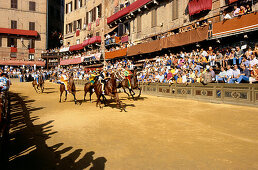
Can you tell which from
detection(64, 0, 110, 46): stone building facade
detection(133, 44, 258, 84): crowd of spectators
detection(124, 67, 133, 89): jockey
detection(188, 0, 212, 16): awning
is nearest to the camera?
detection(133, 44, 258, 84): crowd of spectators

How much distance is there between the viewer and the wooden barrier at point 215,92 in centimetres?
998

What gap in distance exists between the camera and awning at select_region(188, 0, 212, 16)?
17.6m

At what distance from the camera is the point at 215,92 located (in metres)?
11.8

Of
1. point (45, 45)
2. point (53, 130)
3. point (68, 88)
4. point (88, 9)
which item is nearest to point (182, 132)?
point (53, 130)

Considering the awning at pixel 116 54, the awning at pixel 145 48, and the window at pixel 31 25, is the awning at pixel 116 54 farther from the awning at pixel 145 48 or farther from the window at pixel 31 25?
the window at pixel 31 25

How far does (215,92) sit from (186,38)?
26.5ft

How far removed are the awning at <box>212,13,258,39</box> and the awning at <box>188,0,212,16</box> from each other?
3.39 meters

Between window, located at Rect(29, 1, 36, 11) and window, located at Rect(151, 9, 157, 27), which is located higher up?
window, located at Rect(29, 1, 36, 11)

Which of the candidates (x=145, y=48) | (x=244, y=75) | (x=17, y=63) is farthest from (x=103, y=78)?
(x=17, y=63)

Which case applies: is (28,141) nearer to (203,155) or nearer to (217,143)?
(203,155)

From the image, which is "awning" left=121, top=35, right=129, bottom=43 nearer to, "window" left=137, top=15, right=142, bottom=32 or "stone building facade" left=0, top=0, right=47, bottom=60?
"window" left=137, top=15, right=142, bottom=32

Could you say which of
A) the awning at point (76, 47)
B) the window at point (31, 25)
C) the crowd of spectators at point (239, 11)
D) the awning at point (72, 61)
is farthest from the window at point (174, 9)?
the window at point (31, 25)

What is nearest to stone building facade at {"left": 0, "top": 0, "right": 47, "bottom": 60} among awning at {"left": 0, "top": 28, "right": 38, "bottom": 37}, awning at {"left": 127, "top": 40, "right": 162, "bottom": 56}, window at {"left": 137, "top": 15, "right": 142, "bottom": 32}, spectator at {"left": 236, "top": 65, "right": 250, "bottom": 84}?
awning at {"left": 0, "top": 28, "right": 38, "bottom": 37}

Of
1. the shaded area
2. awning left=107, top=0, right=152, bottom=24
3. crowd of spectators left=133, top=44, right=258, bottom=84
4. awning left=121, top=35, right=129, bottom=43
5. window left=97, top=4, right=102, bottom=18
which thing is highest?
window left=97, top=4, right=102, bottom=18
